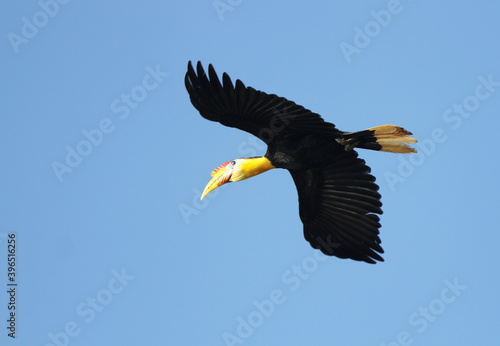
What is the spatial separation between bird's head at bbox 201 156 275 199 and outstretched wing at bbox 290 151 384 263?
2.61 feet

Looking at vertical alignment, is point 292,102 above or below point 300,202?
above

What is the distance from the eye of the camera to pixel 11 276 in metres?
12.7

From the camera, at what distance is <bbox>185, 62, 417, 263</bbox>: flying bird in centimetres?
1017

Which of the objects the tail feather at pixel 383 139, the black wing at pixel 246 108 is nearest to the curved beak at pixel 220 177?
the black wing at pixel 246 108

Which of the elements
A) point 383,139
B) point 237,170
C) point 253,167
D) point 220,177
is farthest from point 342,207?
point 220,177

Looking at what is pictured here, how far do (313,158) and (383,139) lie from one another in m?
1.05

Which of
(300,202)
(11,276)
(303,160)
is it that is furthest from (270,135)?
(11,276)

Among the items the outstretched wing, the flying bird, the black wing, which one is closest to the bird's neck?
the flying bird

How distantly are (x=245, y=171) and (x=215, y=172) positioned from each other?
50 centimetres

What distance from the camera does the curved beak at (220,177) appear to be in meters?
11.4

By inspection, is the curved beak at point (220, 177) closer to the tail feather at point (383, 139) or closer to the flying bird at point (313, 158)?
the flying bird at point (313, 158)

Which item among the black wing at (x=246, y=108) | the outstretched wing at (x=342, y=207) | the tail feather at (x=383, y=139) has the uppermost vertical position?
the black wing at (x=246, y=108)

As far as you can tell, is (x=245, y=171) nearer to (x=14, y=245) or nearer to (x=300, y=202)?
(x=300, y=202)

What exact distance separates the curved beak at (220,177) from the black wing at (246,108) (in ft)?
3.02
